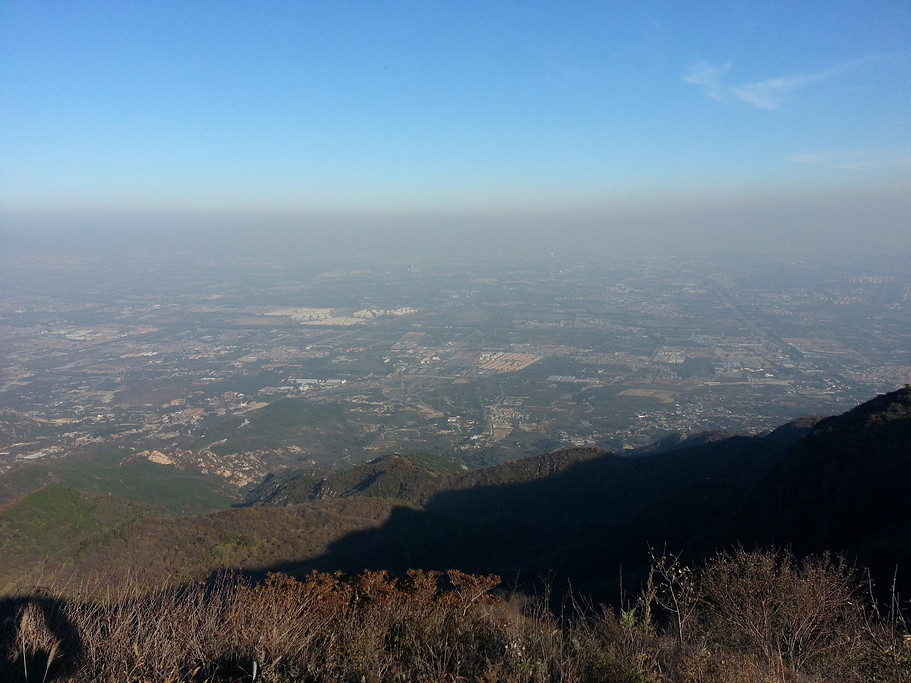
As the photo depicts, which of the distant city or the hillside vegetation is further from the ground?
the hillside vegetation

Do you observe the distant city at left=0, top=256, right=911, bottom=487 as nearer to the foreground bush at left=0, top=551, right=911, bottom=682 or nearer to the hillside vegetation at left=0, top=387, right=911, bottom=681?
the hillside vegetation at left=0, top=387, right=911, bottom=681

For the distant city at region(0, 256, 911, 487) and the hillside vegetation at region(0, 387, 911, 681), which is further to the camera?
the distant city at region(0, 256, 911, 487)

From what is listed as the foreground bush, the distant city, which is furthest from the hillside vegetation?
the distant city

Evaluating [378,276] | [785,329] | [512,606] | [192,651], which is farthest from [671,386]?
[378,276]

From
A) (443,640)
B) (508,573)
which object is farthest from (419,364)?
(443,640)

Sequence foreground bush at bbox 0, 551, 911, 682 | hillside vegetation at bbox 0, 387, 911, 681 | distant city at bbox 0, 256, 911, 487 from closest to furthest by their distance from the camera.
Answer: foreground bush at bbox 0, 551, 911, 682 < hillside vegetation at bbox 0, 387, 911, 681 < distant city at bbox 0, 256, 911, 487

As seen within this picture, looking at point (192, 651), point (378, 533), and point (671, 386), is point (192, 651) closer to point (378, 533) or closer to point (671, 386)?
point (378, 533)
